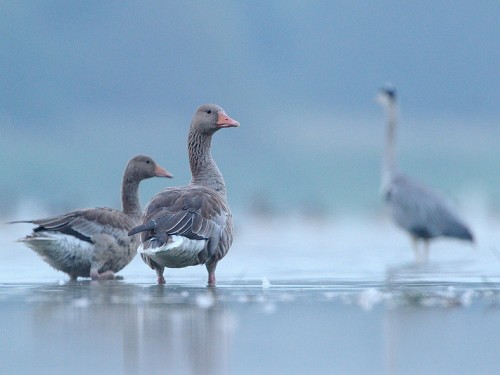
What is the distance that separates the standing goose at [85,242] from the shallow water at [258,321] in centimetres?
21

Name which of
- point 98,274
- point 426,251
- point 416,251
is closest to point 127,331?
point 98,274

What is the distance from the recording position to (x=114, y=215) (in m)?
11.5

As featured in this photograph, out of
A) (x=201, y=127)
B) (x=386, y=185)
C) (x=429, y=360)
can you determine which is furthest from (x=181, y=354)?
(x=386, y=185)

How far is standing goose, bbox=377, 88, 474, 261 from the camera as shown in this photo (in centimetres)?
1730

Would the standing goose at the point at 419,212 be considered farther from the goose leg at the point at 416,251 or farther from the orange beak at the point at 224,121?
A: the orange beak at the point at 224,121

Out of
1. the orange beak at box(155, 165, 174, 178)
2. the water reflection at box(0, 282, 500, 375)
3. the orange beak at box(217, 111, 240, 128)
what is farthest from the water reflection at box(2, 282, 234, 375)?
the orange beak at box(155, 165, 174, 178)

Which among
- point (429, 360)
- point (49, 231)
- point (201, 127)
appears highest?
point (201, 127)

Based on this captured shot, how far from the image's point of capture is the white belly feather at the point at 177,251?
9492mm

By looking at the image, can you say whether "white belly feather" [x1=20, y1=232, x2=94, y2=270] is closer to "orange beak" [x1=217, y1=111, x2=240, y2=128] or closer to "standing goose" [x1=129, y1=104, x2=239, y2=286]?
"standing goose" [x1=129, y1=104, x2=239, y2=286]

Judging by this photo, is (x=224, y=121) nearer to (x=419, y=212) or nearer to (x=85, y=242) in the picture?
(x=85, y=242)

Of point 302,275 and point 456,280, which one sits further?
point 302,275

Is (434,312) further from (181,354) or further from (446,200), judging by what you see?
(446,200)

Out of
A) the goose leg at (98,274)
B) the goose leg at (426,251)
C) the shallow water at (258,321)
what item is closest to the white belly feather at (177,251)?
the shallow water at (258,321)

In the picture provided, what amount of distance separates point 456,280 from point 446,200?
7875mm
